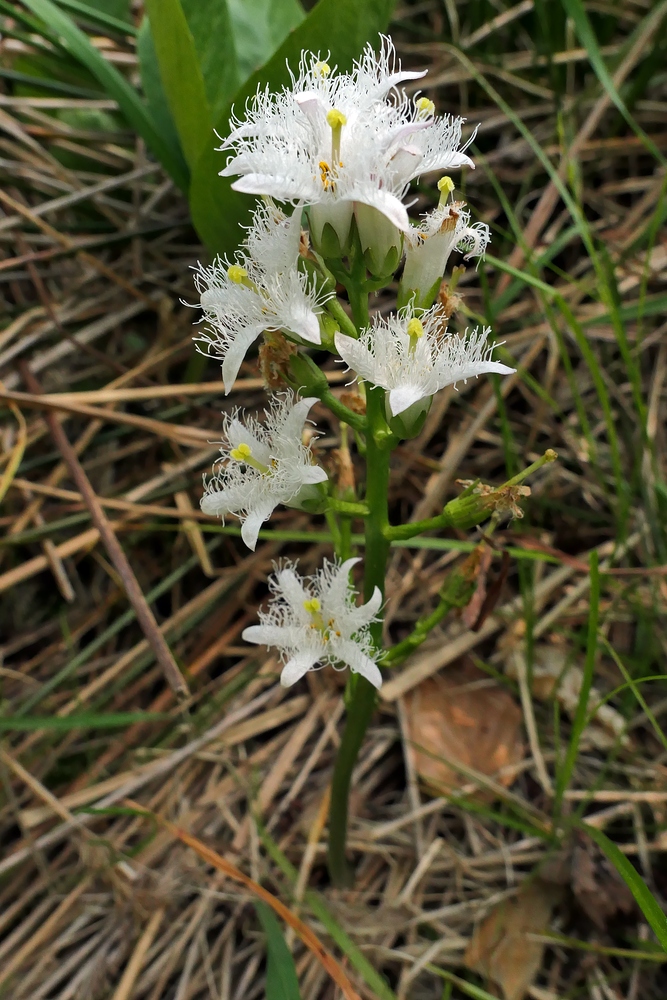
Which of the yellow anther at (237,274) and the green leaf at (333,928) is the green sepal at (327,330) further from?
the green leaf at (333,928)

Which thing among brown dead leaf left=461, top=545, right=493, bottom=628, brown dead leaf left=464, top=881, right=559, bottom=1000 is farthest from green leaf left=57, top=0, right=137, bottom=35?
brown dead leaf left=464, top=881, right=559, bottom=1000

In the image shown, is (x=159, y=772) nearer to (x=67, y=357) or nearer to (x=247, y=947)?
(x=247, y=947)

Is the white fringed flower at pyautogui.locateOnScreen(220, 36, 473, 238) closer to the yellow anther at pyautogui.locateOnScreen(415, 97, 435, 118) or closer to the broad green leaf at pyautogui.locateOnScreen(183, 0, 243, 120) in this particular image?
the yellow anther at pyautogui.locateOnScreen(415, 97, 435, 118)

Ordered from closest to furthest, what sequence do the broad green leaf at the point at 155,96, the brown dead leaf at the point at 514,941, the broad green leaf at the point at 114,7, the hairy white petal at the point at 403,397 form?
the hairy white petal at the point at 403,397, the brown dead leaf at the point at 514,941, the broad green leaf at the point at 155,96, the broad green leaf at the point at 114,7

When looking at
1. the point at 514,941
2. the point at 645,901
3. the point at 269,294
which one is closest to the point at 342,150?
the point at 269,294

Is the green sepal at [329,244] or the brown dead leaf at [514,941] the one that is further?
the brown dead leaf at [514,941]

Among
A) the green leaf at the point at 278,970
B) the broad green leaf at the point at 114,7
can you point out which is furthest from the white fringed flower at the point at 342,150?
the broad green leaf at the point at 114,7

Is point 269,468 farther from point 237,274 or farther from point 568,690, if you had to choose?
point 568,690
